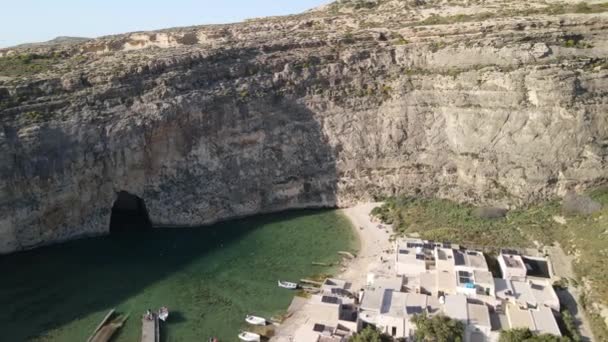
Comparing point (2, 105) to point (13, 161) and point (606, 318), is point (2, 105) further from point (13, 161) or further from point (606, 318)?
point (606, 318)

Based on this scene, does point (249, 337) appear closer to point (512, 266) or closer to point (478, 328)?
point (478, 328)

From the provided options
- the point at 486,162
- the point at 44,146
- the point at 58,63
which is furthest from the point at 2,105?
the point at 486,162

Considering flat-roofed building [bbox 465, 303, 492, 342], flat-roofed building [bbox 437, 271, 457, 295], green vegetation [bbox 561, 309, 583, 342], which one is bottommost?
green vegetation [bbox 561, 309, 583, 342]

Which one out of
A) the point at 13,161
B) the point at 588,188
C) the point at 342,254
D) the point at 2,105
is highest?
the point at 2,105

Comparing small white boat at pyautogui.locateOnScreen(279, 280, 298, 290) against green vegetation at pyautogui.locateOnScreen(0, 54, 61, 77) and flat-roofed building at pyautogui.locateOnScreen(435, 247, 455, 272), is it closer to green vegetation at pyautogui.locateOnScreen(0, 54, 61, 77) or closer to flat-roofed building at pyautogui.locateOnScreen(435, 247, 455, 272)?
flat-roofed building at pyautogui.locateOnScreen(435, 247, 455, 272)

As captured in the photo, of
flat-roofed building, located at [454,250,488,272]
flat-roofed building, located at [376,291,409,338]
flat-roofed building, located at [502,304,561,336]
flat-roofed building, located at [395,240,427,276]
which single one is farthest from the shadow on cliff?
flat-roofed building, located at [502,304,561,336]

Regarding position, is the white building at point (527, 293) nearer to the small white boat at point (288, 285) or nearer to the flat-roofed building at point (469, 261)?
the flat-roofed building at point (469, 261)

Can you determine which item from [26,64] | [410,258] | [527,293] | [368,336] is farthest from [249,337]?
[26,64]
